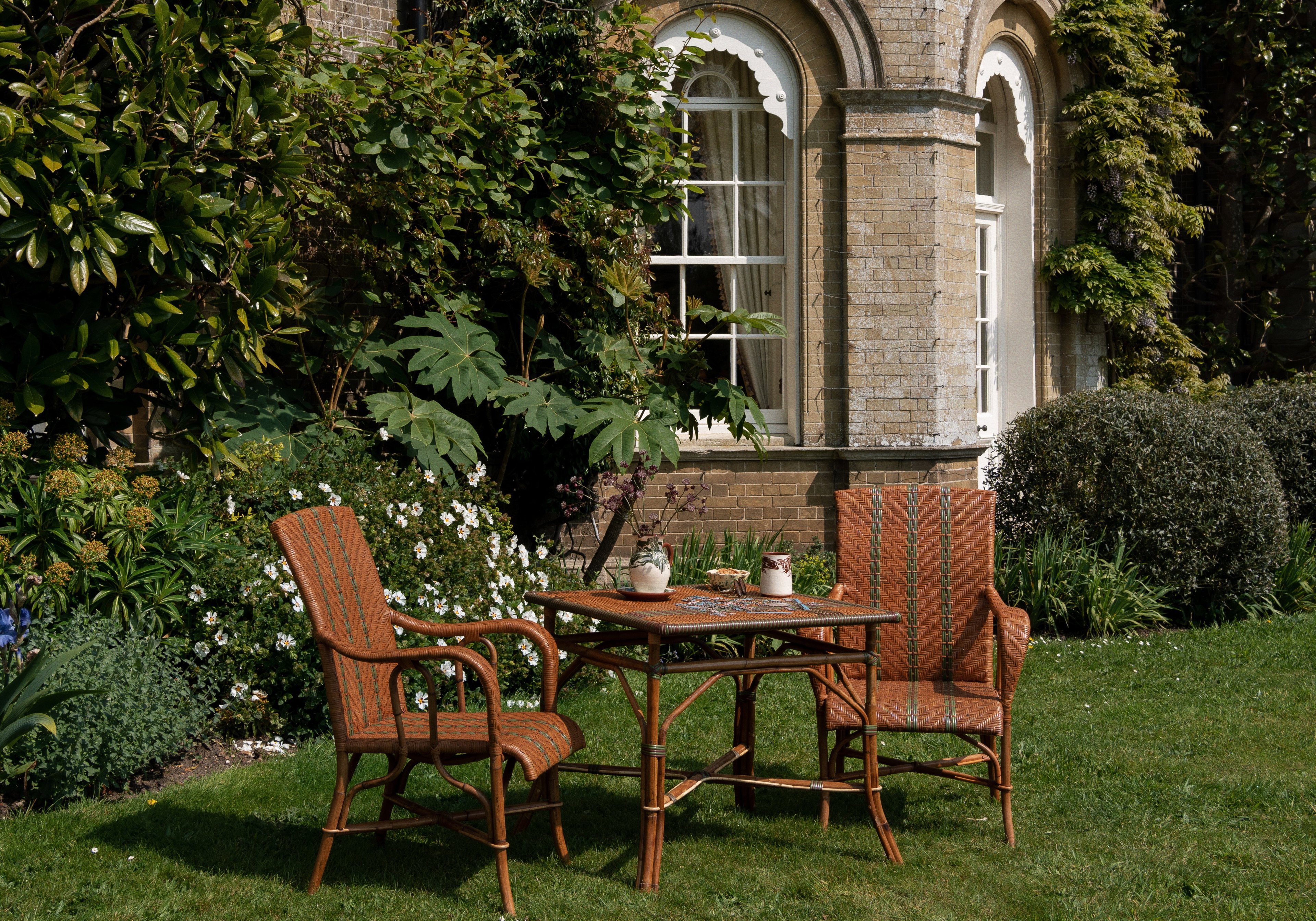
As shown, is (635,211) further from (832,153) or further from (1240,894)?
(1240,894)

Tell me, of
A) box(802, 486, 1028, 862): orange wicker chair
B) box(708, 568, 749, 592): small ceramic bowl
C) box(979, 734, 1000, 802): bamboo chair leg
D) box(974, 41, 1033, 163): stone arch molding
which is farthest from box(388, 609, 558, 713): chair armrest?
box(974, 41, 1033, 163): stone arch molding

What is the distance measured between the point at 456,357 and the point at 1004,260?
20.5ft

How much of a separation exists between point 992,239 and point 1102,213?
0.98m

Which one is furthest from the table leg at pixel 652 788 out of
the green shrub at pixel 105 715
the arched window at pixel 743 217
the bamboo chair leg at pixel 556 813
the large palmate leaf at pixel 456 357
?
the arched window at pixel 743 217

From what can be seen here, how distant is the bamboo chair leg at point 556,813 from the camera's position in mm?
4031

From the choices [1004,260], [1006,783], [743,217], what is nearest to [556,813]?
[1006,783]

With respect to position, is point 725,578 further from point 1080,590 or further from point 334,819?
point 1080,590

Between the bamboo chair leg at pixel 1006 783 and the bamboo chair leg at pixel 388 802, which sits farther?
the bamboo chair leg at pixel 1006 783

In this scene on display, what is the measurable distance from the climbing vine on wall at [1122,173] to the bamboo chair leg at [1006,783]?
7.24m

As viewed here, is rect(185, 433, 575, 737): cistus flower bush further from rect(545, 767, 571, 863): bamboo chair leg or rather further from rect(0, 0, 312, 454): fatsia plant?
rect(545, 767, 571, 863): bamboo chair leg

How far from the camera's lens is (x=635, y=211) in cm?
803

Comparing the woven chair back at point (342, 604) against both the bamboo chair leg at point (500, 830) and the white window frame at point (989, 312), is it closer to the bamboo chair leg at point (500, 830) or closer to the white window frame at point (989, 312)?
the bamboo chair leg at point (500, 830)

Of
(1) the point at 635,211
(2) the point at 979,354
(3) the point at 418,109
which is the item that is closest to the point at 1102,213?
(2) the point at 979,354

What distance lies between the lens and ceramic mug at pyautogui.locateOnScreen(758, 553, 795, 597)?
4.53 m
